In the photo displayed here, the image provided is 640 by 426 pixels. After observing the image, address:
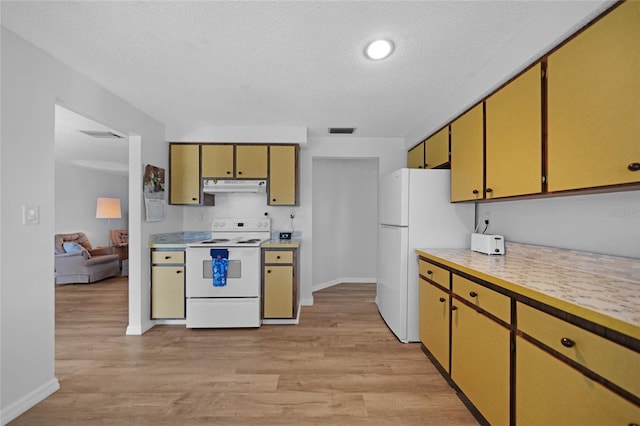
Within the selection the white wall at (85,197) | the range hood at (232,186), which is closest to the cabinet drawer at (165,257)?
the range hood at (232,186)

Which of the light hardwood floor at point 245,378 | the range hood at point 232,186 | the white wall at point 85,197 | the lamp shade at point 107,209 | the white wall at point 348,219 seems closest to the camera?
the light hardwood floor at point 245,378

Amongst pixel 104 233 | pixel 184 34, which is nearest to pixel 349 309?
pixel 184 34

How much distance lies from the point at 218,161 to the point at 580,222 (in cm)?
348

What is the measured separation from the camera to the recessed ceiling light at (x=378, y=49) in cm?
182

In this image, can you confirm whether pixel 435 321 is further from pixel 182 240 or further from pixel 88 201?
pixel 88 201

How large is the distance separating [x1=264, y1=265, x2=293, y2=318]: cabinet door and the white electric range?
0.14 metres

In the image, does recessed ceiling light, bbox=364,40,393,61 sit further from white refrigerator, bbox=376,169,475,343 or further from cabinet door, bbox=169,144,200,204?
cabinet door, bbox=169,144,200,204

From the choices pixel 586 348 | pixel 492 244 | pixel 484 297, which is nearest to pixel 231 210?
pixel 492 244

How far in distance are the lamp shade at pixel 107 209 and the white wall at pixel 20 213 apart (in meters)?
5.77

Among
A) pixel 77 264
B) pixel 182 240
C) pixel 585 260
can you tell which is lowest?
pixel 77 264

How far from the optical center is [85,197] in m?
6.87

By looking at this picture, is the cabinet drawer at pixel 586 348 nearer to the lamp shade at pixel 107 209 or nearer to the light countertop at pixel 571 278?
the light countertop at pixel 571 278

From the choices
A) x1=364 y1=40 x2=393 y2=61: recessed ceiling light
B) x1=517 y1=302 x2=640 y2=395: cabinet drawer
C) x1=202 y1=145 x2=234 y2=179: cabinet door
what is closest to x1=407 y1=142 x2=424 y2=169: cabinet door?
x1=364 y1=40 x2=393 y2=61: recessed ceiling light

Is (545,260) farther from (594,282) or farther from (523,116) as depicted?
(523,116)
